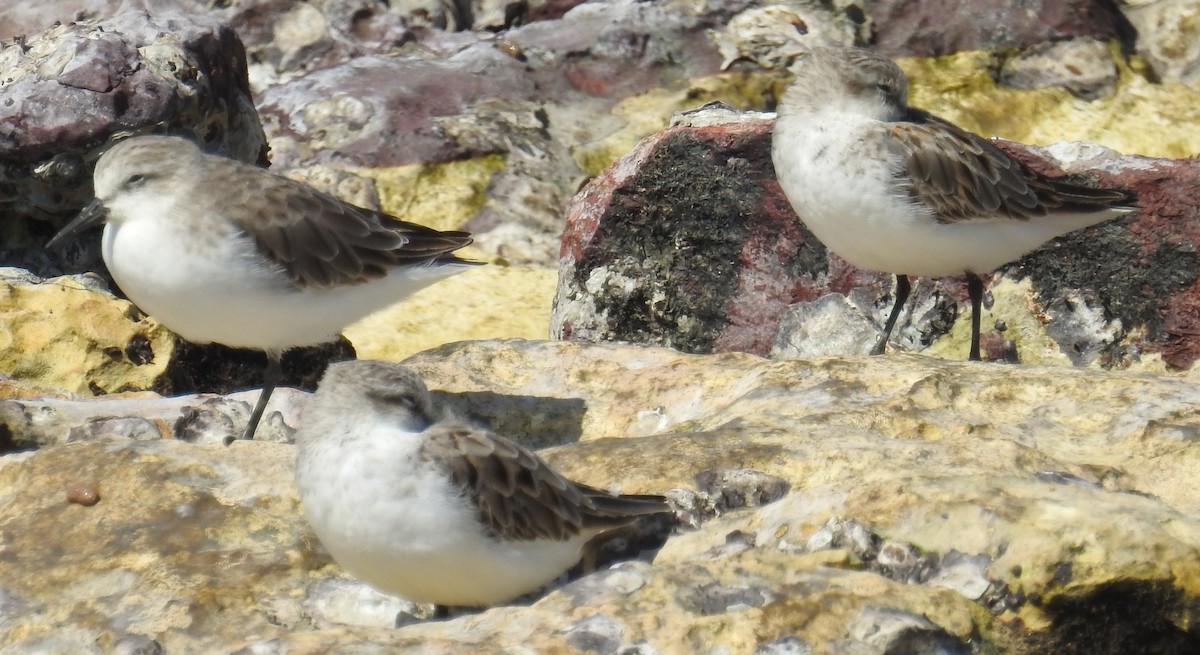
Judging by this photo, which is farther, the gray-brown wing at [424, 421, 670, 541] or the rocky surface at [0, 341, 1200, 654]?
the gray-brown wing at [424, 421, 670, 541]

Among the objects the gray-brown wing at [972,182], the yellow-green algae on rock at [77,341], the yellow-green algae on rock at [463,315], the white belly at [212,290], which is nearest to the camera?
the white belly at [212,290]

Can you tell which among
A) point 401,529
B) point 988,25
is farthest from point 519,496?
point 988,25

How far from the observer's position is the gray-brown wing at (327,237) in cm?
815

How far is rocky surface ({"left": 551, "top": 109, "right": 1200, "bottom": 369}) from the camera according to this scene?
9.55 metres

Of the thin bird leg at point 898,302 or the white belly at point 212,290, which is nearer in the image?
the white belly at point 212,290

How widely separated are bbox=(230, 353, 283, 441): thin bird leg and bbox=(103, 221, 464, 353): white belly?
0.11 metres

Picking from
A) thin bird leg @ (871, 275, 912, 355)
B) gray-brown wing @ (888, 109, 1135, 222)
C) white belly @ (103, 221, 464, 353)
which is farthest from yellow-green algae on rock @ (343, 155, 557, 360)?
gray-brown wing @ (888, 109, 1135, 222)

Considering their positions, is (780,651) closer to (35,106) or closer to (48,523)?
(48,523)

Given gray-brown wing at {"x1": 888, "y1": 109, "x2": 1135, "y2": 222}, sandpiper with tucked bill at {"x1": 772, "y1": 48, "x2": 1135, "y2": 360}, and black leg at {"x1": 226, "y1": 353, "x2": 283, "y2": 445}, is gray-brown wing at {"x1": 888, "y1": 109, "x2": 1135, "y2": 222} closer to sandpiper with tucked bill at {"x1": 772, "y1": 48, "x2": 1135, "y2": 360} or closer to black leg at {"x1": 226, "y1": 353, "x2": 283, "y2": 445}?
sandpiper with tucked bill at {"x1": 772, "y1": 48, "x2": 1135, "y2": 360}

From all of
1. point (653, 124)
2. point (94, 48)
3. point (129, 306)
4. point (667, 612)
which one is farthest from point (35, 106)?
point (667, 612)

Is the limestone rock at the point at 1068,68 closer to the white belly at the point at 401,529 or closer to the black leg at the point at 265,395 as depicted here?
the black leg at the point at 265,395

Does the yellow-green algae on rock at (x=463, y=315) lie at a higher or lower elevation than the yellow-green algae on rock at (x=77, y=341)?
lower

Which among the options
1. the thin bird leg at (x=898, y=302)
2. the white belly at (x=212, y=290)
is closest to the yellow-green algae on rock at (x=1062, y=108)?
the thin bird leg at (x=898, y=302)

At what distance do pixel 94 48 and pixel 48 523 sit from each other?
5.27m
